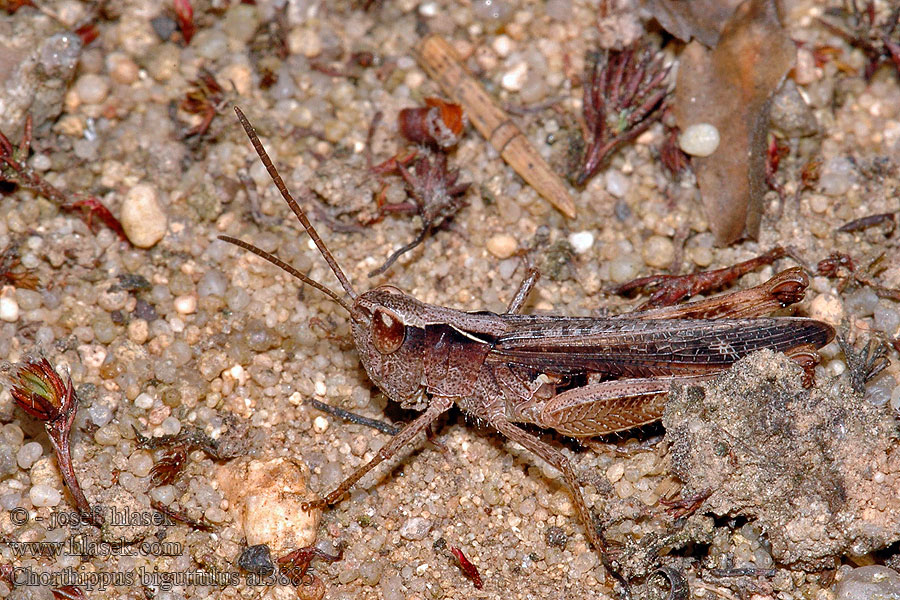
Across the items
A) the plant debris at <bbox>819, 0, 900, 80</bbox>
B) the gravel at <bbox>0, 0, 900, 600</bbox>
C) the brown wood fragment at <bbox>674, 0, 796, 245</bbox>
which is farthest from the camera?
the plant debris at <bbox>819, 0, 900, 80</bbox>

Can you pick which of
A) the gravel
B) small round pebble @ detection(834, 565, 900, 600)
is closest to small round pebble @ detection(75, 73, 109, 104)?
the gravel

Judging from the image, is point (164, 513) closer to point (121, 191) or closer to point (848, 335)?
point (121, 191)

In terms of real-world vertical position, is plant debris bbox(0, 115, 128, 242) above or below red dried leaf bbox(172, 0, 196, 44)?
below

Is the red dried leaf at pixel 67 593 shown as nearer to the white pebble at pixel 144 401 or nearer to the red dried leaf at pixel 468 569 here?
the white pebble at pixel 144 401

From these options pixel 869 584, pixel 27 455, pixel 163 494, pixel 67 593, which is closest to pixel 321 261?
pixel 163 494

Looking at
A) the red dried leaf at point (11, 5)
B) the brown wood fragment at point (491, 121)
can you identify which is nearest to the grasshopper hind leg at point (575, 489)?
the brown wood fragment at point (491, 121)

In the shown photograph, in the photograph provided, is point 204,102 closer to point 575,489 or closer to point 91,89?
point 91,89

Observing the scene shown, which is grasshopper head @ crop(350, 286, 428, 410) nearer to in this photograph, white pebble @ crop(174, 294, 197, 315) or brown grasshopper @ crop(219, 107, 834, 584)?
brown grasshopper @ crop(219, 107, 834, 584)
